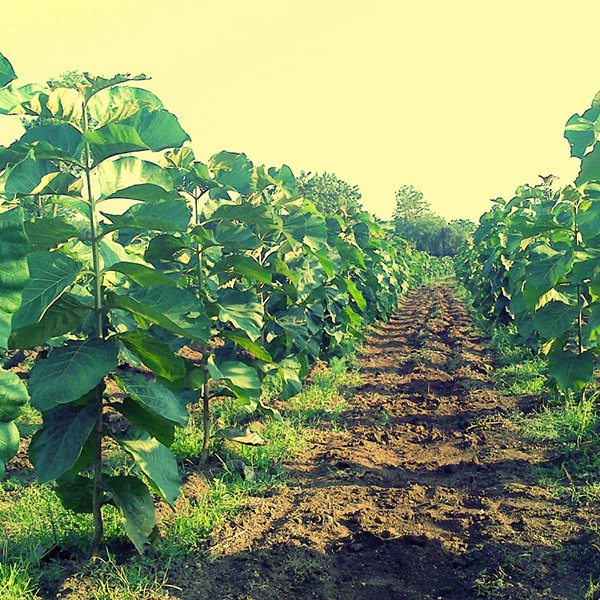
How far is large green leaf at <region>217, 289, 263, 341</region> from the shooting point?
3879 mm

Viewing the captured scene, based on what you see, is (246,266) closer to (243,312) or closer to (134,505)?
(243,312)

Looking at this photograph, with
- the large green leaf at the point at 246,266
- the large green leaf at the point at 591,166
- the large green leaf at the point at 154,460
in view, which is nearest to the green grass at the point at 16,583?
the large green leaf at the point at 154,460

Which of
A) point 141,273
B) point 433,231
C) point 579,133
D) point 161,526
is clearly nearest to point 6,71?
point 141,273

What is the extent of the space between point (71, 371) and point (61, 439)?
35cm

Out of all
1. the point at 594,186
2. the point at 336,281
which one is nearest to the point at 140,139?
the point at 594,186

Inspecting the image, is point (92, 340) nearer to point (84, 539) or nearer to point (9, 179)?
point (9, 179)

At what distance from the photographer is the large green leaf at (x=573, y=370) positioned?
517 cm

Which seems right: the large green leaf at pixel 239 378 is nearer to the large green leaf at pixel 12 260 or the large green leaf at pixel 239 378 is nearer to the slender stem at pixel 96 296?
the slender stem at pixel 96 296

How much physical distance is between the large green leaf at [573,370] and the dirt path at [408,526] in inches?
24.5

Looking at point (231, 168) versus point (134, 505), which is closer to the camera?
point (134, 505)

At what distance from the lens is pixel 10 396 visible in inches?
79.7

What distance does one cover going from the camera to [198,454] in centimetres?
467

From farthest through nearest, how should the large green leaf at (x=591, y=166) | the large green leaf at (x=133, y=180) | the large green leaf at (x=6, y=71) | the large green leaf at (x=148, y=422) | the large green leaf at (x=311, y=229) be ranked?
the large green leaf at (x=311, y=229)
the large green leaf at (x=591, y=166)
the large green leaf at (x=148, y=422)
the large green leaf at (x=133, y=180)
the large green leaf at (x=6, y=71)

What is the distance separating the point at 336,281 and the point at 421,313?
1053 cm
